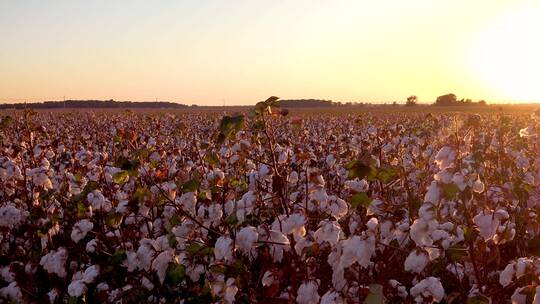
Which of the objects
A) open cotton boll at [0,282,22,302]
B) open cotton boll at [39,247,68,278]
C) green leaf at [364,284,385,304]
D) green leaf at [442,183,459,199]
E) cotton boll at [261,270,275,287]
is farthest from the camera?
open cotton boll at [0,282,22,302]

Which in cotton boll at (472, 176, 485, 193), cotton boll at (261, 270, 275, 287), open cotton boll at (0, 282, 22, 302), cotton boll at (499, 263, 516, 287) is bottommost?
open cotton boll at (0, 282, 22, 302)

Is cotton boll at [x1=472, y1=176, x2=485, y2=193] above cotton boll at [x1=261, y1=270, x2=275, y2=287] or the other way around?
above

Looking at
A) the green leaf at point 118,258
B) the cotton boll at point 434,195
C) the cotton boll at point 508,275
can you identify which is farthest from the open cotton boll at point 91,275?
the cotton boll at point 508,275

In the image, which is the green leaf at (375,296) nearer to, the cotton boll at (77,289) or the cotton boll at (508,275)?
the cotton boll at (508,275)

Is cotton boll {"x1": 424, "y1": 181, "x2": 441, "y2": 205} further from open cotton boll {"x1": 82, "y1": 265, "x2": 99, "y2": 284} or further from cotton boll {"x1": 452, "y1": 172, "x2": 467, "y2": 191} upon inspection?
open cotton boll {"x1": 82, "y1": 265, "x2": 99, "y2": 284}

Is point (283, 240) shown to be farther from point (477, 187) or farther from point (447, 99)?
point (447, 99)

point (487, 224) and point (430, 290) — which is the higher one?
point (487, 224)

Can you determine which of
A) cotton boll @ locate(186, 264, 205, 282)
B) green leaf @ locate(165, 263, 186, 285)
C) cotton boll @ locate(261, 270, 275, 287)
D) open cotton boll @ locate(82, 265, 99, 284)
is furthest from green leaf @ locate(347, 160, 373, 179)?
open cotton boll @ locate(82, 265, 99, 284)

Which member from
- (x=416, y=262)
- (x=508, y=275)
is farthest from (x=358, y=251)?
(x=508, y=275)

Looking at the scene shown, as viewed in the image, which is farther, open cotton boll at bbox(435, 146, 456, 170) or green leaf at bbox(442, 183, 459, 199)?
open cotton boll at bbox(435, 146, 456, 170)

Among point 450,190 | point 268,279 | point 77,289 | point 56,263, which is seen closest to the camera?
point 450,190

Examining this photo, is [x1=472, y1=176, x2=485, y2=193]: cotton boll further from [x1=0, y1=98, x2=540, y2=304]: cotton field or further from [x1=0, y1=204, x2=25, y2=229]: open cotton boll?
[x1=0, y1=204, x2=25, y2=229]: open cotton boll

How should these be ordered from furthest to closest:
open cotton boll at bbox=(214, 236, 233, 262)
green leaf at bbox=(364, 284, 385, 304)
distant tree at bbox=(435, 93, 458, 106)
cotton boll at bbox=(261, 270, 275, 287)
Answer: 1. distant tree at bbox=(435, 93, 458, 106)
2. cotton boll at bbox=(261, 270, 275, 287)
3. open cotton boll at bbox=(214, 236, 233, 262)
4. green leaf at bbox=(364, 284, 385, 304)

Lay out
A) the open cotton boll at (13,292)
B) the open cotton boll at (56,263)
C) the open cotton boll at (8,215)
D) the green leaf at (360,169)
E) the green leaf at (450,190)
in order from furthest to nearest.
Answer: the open cotton boll at (8,215), the open cotton boll at (13,292), the open cotton boll at (56,263), the green leaf at (450,190), the green leaf at (360,169)
